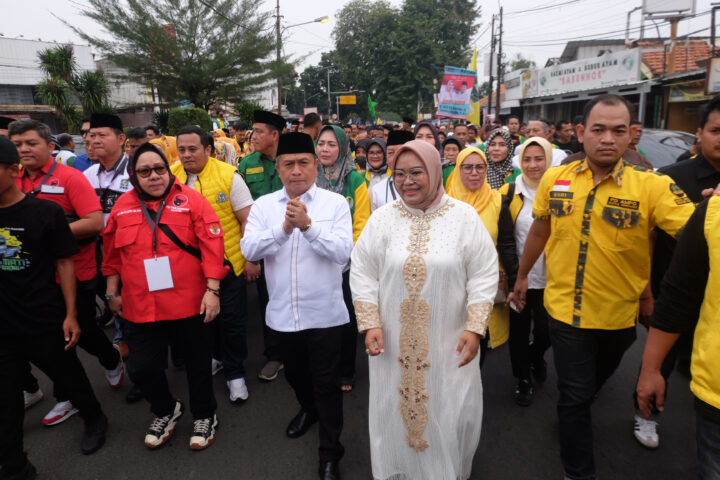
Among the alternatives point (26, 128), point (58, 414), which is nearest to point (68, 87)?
point (26, 128)

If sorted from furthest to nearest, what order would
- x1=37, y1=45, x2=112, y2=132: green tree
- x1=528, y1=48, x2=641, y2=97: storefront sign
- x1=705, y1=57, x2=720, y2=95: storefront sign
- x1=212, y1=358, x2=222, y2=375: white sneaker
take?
x1=37, y1=45, x2=112, y2=132: green tree < x1=528, y1=48, x2=641, y2=97: storefront sign < x1=705, y1=57, x2=720, y2=95: storefront sign < x1=212, y1=358, x2=222, y2=375: white sneaker

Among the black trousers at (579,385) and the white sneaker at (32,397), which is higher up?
the black trousers at (579,385)

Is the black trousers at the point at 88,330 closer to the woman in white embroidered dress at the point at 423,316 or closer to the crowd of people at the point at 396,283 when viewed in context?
the crowd of people at the point at 396,283

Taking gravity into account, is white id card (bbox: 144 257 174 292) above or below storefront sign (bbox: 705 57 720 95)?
below

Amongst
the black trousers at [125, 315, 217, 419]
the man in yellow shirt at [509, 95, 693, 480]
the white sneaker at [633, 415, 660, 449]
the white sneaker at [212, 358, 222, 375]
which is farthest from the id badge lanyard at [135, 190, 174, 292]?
the white sneaker at [633, 415, 660, 449]

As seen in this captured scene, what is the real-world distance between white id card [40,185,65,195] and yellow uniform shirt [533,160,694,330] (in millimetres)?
3309

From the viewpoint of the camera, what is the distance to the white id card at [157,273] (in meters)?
2.79

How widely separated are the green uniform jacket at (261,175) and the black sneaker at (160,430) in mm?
2037

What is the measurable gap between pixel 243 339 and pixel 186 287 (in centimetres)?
106

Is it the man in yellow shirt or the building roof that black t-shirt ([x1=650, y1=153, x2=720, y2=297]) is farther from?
the building roof

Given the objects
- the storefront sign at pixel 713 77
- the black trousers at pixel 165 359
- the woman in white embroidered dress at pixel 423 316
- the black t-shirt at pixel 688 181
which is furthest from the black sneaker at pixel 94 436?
the storefront sign at pixel 713 77

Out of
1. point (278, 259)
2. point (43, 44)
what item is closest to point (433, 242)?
point (278, 259)

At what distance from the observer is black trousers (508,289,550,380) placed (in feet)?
11.0

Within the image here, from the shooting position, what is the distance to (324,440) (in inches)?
106
